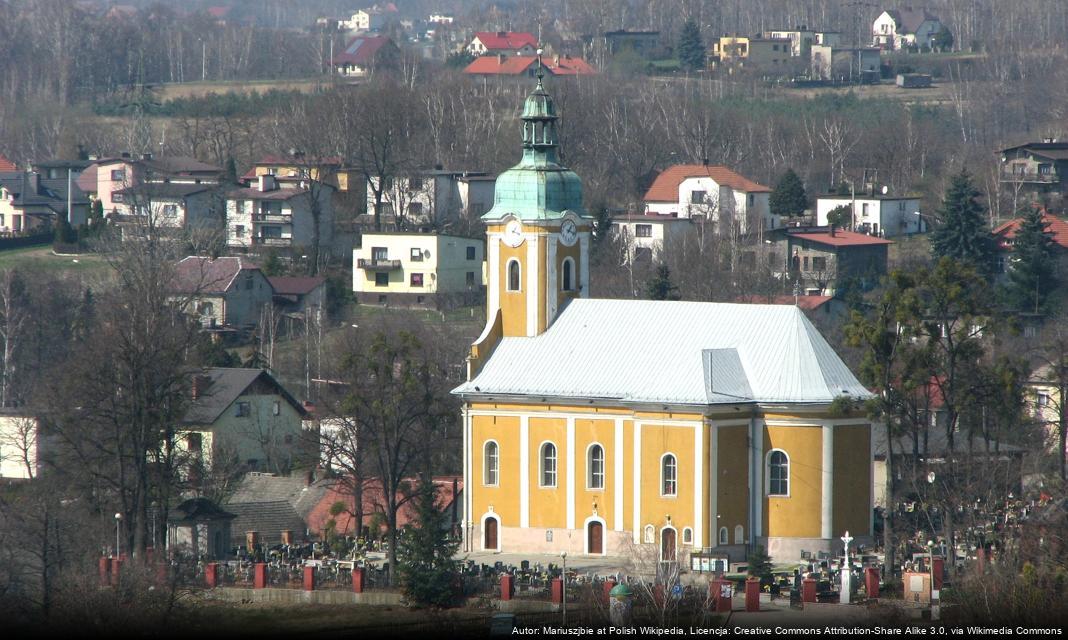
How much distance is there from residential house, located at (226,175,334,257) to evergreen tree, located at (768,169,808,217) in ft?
54.5

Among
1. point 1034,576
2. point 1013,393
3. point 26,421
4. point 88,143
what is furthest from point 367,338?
point 88,143

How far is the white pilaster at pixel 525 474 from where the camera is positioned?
5909 centimetres

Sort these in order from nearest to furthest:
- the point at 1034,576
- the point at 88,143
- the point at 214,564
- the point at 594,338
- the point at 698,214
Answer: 1. the point at 1034,576
2. the point at 214,564
3. the point at 594,338
4. the point at 698,214
5. the point at 88,143

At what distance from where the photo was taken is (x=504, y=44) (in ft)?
531

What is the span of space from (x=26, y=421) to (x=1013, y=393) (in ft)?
84.3

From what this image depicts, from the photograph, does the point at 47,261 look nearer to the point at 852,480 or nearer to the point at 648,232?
the point at 648,232

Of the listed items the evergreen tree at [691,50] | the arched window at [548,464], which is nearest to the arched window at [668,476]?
the arched window at [548,464]

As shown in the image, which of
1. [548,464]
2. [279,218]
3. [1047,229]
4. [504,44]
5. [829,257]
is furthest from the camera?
[504,44]

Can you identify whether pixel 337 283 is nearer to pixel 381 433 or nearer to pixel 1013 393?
pixel 381 433

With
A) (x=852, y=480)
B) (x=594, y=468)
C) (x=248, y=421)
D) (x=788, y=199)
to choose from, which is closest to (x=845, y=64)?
(x=788, y=199)

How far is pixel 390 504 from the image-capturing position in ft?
189

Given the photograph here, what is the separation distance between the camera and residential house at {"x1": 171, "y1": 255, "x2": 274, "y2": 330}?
86250 millimetres

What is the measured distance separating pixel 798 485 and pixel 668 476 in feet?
9.10

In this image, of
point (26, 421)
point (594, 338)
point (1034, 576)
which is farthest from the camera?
point (26, 421)
